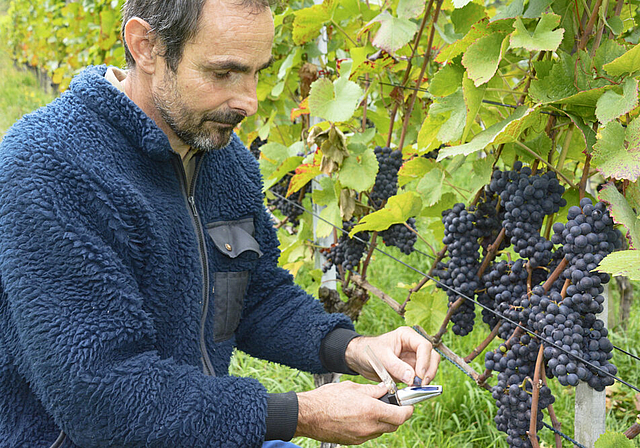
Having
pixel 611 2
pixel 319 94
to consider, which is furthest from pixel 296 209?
pixel 611 2

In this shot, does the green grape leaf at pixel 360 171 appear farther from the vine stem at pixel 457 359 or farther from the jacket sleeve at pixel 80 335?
the jacket sleeve at pixel 80 335

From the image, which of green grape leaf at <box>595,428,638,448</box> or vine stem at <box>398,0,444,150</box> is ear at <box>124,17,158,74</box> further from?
green grape leaf at <box>595,428,638,448</box>

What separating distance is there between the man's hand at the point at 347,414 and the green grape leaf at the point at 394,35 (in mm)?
999

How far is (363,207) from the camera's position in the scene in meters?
2.23

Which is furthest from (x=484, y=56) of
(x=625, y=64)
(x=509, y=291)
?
(x=509, y=291)

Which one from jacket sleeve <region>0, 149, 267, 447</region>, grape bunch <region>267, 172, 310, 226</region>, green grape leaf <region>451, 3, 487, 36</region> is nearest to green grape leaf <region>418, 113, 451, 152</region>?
green grape leaf <region>451, 3, 487, 36</region>

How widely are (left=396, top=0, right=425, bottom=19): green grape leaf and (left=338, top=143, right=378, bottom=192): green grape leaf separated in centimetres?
43

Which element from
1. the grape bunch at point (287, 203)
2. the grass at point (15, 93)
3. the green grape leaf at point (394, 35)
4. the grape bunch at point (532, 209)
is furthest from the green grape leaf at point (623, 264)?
the grass at point (15, 93)

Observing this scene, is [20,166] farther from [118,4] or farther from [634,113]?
[118,4]

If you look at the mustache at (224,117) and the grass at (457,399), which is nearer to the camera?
the mustache at (224,117)

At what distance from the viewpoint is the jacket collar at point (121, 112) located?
1.41 metres

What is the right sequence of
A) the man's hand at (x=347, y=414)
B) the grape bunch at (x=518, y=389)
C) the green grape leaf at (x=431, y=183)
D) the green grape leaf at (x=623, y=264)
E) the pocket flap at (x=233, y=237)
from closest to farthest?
the green grape leaf at (x=623, y=264), the man's hand at (x=347, y=414), the grape bunch at (x=518, y=389), the pocket flap at (x=233, y=237), the green grape leaf at (x=431, y=183)

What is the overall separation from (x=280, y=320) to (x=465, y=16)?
1056 mm

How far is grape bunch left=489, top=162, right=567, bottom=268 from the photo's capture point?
1428 mm
